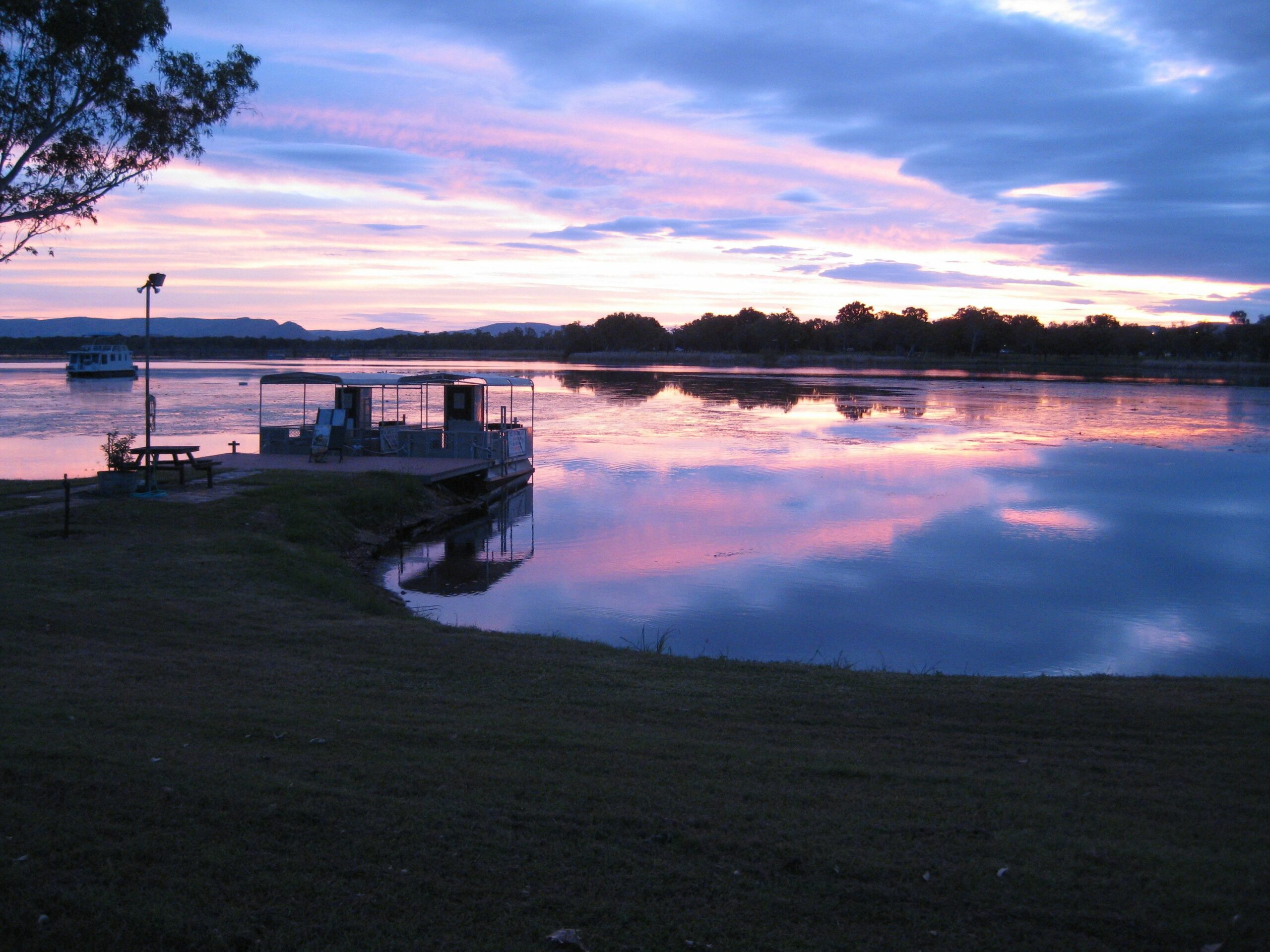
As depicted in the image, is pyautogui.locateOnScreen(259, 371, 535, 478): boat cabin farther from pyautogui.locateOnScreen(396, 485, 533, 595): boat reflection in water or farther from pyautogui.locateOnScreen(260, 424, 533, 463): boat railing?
pyautogui.locateOnScreen(396, 485, 533, 595): boat reflection in water

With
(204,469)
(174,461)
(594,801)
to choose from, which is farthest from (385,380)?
(594,801)

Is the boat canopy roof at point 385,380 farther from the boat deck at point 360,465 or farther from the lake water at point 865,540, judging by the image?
the lake water at point 865,540

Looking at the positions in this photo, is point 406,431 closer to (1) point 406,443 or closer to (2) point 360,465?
(1) point 406,443

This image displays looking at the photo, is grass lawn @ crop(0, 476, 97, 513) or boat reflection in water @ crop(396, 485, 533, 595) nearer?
grass lawn @ crop(0, 476, 97, 513)

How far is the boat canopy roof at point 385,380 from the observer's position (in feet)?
81.8

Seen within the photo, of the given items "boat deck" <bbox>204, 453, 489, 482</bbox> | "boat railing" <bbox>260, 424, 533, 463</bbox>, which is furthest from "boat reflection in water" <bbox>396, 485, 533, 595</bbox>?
"boat railing" <bbox>260, 424, 533, 463</bbox>

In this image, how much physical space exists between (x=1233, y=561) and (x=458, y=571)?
13.4m

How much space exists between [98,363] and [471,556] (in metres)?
65.4

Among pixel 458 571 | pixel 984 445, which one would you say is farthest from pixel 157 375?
pixel 458 571

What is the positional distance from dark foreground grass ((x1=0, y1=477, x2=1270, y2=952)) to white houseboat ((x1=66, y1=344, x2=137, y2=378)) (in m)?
71.7

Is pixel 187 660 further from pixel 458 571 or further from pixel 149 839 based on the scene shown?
pixel 458 571

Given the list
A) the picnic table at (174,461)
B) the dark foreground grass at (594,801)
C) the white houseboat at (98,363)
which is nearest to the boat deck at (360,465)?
the picnic table at (174,461)

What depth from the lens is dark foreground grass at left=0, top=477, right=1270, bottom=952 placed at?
3.80m

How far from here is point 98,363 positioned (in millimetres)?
71625
